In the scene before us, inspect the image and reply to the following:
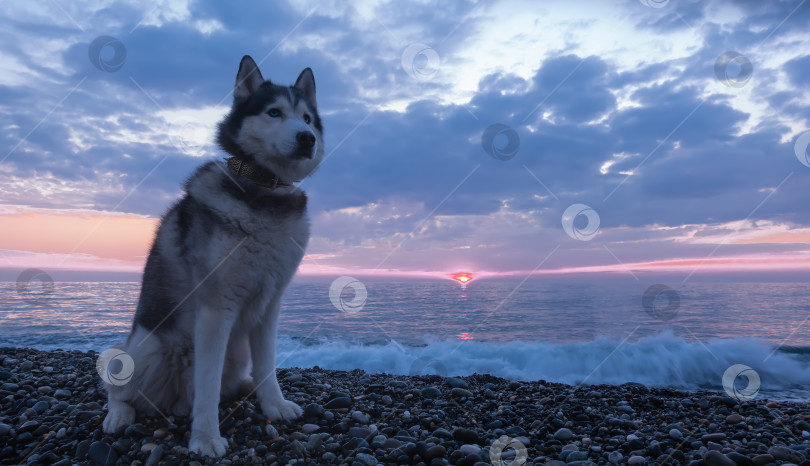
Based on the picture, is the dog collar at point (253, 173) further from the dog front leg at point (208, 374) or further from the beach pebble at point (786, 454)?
the beach pebble at point (786, 454)

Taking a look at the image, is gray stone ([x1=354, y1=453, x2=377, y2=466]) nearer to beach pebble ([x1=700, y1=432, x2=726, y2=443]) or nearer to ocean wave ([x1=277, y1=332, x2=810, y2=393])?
beach pebble ([x1=700, y1=432, x2=726, y2=443])

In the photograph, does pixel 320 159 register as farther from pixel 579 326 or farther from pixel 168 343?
pixel 579 326

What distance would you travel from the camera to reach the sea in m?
9.94

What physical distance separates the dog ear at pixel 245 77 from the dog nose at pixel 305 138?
2.41 feet

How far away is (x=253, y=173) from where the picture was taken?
351 cm

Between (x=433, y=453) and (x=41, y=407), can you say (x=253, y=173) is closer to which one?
(x=433, y=453)

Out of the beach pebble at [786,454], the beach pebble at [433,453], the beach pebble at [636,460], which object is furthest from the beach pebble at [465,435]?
the beach pebble at [786,454]

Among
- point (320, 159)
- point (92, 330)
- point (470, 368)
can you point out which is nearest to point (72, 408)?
point (320, 159)

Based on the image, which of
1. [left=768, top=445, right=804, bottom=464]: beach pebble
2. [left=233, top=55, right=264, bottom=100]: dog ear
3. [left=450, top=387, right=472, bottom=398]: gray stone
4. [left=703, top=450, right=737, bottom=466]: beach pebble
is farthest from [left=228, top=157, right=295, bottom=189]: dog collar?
[left=768, top=445, right=804, bottom=464]: beach pebble

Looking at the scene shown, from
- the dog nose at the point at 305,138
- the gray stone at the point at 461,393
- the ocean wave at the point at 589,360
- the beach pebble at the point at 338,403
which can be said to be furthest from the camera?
the ocean wave at the point at 589,360

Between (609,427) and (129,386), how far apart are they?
167 inches

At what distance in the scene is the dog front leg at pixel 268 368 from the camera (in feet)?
12.1
